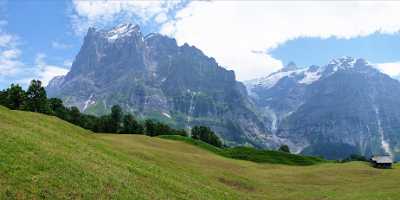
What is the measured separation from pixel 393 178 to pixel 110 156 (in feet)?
170

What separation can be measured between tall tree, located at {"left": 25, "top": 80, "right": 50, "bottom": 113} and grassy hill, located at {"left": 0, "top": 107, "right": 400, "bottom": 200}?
90.6m

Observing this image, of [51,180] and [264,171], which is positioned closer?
[51,180]

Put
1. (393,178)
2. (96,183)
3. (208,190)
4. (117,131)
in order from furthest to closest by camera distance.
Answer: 1. (117,131)
2. (393,178)
3. (208,190)
4. (96,183)

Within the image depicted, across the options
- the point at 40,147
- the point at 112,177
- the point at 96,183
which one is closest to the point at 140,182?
the point at 112,177

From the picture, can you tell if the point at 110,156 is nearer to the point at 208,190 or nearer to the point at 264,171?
the point at 208,190

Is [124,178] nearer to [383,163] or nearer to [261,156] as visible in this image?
[261,156]

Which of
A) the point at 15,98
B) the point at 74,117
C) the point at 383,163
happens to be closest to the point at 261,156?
the point at 383,163

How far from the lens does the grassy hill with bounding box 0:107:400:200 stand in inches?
1425

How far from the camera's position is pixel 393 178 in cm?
7769

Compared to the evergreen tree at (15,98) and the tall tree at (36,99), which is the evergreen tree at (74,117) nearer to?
the tall tree at (36,99)

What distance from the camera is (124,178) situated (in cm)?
4569

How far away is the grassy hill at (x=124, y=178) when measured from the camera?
119 feet

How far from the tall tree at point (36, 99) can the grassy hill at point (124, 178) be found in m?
90.6

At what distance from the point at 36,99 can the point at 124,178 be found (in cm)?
12457
